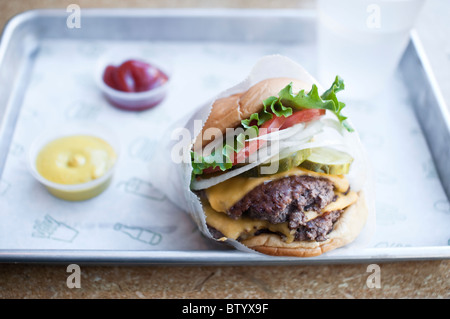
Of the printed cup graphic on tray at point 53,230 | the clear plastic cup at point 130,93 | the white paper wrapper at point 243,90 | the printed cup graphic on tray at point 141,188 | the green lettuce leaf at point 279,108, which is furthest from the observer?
the clear plastic cup at point 130,93

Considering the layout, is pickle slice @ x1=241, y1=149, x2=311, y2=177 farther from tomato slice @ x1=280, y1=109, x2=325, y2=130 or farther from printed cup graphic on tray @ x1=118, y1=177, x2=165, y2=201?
printed cup graphic on tray @ x1=118, y1=177, x2=165, y2=201

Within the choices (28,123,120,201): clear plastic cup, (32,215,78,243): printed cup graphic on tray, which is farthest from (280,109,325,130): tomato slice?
(32,215,78,243): printed cup graphic on tray

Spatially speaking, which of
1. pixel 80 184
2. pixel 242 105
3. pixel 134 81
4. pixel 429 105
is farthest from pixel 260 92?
pixel 429 105

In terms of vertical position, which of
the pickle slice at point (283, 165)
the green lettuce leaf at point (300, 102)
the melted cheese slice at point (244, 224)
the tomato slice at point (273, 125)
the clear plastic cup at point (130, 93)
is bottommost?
the melted cheese slice at point (244, 224)

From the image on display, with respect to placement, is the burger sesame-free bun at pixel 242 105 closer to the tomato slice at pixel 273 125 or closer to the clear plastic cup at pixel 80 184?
the tomato slice at pixel 273 125

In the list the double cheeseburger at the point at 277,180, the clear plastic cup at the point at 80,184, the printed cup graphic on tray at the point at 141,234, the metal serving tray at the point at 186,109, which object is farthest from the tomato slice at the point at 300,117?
the clear plastic cup at the point at 80,184

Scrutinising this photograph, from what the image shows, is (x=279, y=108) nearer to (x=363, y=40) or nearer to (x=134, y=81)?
(x=363, y=40)
